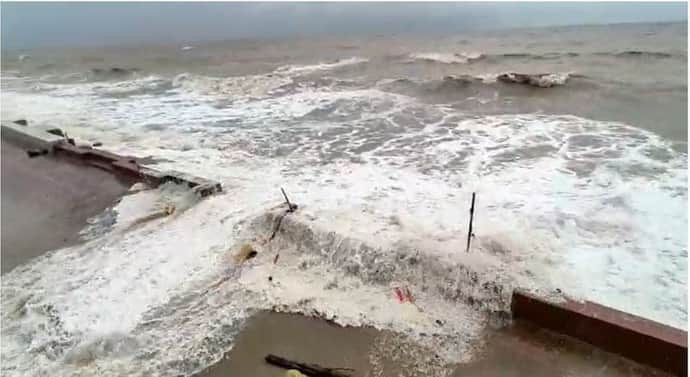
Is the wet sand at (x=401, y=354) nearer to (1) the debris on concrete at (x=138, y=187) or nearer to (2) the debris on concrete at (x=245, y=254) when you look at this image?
(2) the debris on concrete at (x=245, y=254)

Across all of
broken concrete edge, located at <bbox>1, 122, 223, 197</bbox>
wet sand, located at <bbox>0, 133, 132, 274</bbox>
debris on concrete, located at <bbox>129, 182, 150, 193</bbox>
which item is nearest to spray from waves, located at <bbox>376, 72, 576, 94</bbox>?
broken concrete edge, located at <bbox>1, 122, 223, 197</bbox>

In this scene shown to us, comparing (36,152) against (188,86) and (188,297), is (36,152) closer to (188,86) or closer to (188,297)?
(188,297)

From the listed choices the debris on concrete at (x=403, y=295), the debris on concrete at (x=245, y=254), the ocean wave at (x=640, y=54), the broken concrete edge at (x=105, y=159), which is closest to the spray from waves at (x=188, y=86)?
the broken concrete edge at (x=105, y=159)

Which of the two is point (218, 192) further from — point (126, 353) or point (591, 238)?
point (591, 238)

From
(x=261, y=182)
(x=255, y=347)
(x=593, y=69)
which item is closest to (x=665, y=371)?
(x=255, y=347)

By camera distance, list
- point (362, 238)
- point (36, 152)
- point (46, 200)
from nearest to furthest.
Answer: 1. point (362, 238)
2. point (46, 200)
3. point (36, 152)

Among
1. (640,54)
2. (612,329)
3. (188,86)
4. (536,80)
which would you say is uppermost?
(640,54)

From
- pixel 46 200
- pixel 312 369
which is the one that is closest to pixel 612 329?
pixel 312 369
